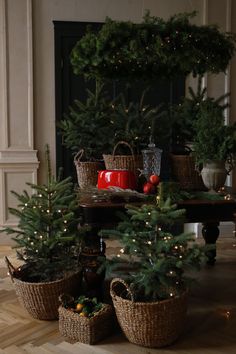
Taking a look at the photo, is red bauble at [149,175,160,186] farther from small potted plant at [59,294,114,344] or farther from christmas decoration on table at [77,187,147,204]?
small potted plant at [59,294,114,344]

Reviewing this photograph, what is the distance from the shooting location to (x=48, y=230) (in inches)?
127

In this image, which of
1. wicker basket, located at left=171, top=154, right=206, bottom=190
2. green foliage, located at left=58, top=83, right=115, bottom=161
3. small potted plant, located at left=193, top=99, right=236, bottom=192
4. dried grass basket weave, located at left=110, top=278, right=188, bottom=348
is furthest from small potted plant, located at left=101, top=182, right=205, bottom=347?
green foliage, located at left=58, top=83, right=115, bottom=161

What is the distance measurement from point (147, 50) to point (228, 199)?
1114 mm

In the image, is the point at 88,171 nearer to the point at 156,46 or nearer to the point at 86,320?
the point at 156,46

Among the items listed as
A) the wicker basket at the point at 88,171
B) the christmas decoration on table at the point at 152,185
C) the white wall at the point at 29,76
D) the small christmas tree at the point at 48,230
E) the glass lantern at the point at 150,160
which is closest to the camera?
the small christmas tree at the point at 48,230

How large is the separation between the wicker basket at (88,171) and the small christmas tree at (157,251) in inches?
37.2

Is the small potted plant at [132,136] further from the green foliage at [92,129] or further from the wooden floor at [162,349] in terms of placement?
the wooden floor at [162,349]

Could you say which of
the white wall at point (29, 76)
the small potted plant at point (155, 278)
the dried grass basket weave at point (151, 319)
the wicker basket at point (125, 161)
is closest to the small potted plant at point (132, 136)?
the wicker basket at point (125, 161)

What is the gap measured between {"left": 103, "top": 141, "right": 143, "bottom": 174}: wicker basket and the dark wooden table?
532mm

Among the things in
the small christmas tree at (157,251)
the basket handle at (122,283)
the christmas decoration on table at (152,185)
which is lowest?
the basket handle at (122,283)

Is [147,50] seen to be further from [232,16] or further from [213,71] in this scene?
[232,16]

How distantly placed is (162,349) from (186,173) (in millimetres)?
1357

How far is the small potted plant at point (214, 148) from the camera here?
340 cm

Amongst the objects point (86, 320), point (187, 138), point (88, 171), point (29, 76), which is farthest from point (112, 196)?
point (29, 76)
